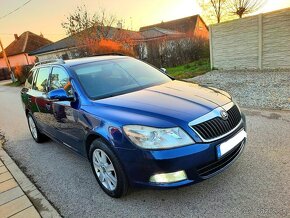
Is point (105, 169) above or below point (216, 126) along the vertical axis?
below

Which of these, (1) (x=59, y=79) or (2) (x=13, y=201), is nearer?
(2) (x=13, y=201)

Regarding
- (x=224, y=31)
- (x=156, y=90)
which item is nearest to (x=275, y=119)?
(x=156, y=90)

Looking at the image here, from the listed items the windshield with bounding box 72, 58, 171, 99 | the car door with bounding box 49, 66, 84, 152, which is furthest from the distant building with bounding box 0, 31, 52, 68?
the windshield with bounding box 72, 58, 171, 99

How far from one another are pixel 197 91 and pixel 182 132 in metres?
1.06

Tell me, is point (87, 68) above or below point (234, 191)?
above

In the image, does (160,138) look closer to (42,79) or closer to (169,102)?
(169,102)

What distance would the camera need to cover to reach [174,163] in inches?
101

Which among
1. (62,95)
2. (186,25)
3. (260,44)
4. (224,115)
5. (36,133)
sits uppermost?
(186,25)

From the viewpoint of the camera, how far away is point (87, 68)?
402 cm

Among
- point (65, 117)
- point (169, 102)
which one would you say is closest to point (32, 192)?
point (65, 117)

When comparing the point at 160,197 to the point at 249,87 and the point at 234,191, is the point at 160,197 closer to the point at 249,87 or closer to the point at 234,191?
the point at 234,191

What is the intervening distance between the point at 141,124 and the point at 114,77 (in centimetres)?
149

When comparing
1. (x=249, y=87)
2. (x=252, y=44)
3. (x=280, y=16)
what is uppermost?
(x=280, y=16)

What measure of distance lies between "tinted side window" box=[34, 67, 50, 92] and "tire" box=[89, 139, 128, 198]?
79.9 inches
